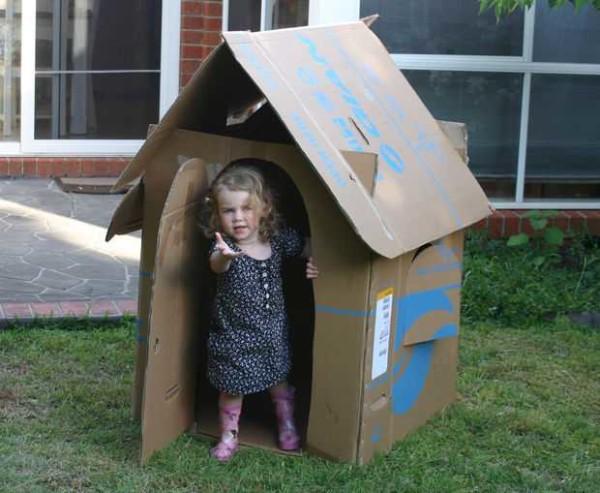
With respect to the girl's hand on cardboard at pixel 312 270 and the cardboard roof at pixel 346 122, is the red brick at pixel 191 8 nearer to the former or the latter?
the cardboard roof at pixel 346 122

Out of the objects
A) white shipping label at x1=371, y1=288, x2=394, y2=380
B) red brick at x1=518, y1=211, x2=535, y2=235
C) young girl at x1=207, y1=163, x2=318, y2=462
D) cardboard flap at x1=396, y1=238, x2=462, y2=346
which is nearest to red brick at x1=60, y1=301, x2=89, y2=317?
young girl at x1=207, y1=163, x2=318, y2=462

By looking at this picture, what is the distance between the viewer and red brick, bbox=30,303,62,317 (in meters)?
5.86

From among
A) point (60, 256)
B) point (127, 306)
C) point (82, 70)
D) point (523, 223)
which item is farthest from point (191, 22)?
point (127, 306)

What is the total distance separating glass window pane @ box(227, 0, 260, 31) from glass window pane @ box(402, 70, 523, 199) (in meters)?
1.86

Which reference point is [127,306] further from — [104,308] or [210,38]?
[210,38]

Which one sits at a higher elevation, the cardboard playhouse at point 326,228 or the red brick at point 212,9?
the red brick at point 212,9

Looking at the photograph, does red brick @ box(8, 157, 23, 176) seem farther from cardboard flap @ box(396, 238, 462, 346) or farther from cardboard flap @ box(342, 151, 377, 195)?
cardboard flap @ box(342, 151, 377, 195)

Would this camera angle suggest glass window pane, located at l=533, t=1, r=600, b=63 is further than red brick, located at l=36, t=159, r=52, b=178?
No

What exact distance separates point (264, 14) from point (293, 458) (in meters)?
4.81

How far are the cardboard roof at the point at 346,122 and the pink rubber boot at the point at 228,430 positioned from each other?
844mm

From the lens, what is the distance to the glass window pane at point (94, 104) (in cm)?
946

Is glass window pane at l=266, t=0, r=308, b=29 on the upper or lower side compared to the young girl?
upper

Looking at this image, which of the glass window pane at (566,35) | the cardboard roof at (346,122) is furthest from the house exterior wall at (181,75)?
the cardboard roof at (346,122)

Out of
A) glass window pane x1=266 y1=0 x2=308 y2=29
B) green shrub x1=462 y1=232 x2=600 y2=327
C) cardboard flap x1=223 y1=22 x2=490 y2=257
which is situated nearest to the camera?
cardboard flap x1=223 y1=22 x2=490 y2=257
